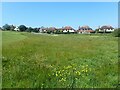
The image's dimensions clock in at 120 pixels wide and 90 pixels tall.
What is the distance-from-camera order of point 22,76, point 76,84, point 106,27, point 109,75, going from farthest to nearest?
point 106,27, point 109,75, point 22,76, point 76,84

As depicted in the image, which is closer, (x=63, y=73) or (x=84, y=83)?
(x=84, y=83)

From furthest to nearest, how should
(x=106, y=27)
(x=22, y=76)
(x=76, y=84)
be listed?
(x=106, y=27) → (x=22, y=76) → (x=76, y=84)

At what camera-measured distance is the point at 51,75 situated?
36.9ft

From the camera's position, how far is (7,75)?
11.1 m

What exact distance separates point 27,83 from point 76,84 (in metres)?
1.87

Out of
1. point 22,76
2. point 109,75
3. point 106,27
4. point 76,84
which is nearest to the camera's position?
point 76,84

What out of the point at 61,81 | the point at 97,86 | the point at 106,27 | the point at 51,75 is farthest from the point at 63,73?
the point at 106,27

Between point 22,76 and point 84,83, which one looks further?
point 22,76

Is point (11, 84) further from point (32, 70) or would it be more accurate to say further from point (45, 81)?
point (32, 70)

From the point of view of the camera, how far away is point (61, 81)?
10188 millimetres

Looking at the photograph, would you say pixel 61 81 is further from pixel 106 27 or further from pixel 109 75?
pixel 106 27

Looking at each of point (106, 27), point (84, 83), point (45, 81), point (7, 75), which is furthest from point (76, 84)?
point (106, 27)

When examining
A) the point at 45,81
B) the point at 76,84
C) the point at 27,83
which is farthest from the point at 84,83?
the point at 27,83

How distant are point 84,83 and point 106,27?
174198 mm
